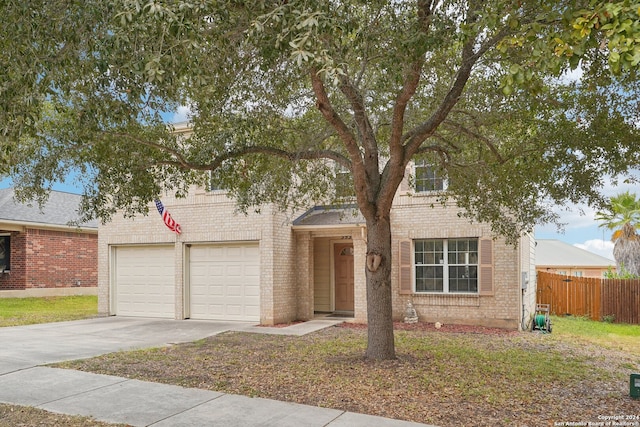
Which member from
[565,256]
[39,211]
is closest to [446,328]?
[39,211]

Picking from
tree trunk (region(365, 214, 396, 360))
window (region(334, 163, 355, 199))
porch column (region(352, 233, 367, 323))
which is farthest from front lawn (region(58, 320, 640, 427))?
window (region(334, 163, 355, 199))

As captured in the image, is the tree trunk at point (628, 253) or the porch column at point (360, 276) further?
the tree trunk at point (628, 253)

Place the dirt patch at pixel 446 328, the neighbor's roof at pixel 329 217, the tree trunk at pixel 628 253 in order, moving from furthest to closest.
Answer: the tree trunk at pixel 628 253 → the neighbor's roof at pixel 329 217 → the dirt patch at pixel 446 328

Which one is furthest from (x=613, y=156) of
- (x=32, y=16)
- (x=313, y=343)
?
(x=32, y=16)

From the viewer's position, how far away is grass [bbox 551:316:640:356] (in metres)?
12.3

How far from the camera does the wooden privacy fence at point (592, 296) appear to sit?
698 inches

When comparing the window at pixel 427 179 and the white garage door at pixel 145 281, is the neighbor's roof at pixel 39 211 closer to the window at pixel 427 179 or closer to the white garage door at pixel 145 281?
the white garage door at pixel 145 281

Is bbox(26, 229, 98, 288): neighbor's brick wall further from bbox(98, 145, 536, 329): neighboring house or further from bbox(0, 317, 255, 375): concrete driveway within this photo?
bbox(0, 317, 255, 375): concrete driveway

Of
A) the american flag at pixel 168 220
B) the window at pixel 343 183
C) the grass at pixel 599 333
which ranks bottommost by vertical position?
the grass at pixel 599 333

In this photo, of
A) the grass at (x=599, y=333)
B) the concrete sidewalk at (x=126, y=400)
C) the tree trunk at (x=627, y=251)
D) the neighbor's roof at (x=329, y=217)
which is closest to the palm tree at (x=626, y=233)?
the tree trunk at (x=627, y=251)

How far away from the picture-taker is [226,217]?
15.7m

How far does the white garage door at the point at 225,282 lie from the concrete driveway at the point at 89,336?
534 mm

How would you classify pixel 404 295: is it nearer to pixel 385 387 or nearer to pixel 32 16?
pixel 385 387

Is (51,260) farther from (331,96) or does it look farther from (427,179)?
(331,96)
